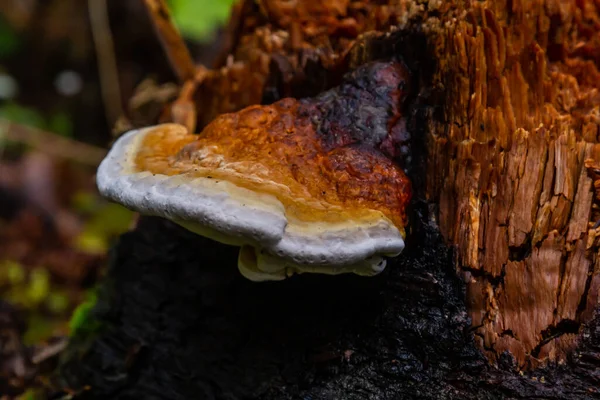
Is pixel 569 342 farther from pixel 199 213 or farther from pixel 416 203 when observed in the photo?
pixel 199 213

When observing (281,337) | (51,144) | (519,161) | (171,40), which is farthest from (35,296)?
(519,161)

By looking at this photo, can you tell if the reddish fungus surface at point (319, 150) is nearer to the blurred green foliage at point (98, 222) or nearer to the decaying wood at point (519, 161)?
the decaying wood at point (519, 161)

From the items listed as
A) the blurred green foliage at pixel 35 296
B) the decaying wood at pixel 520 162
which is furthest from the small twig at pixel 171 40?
the blurred green foliage at pixel 35 296

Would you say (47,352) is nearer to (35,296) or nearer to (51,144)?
(35,296)

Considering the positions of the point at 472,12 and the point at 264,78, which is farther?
the point at 264,78

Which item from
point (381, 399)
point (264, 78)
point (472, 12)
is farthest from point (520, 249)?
point (264, 78)

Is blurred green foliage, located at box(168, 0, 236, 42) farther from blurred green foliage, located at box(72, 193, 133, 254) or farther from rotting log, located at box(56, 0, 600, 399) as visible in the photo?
rotting log, located at box(56, 0, 600, 399)
